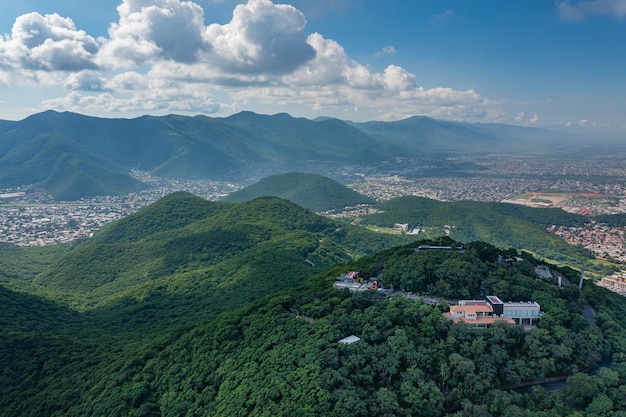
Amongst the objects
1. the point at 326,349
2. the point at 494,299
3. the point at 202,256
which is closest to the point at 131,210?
the point at 202,256

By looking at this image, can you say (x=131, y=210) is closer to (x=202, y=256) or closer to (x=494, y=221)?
(x=202, y=256)

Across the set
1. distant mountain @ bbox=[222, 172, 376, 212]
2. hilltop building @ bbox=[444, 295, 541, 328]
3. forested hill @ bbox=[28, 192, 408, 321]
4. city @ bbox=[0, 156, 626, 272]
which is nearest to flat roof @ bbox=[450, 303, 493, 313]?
hilltop building @ bbox=[444, 295, 541, 328]

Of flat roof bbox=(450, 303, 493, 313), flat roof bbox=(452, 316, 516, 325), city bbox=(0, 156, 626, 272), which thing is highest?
flat roof bbox=(450, 303, 493, 313)

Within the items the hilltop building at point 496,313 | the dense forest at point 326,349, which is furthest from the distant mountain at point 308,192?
the hilltop building at point 496,313

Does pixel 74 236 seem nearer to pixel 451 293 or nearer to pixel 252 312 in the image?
pixel 252 312

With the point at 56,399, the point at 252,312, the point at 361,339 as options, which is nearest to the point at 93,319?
the point at 56,399

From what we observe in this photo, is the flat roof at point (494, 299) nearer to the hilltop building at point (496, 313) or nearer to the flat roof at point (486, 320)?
the hilltop building at point (496, 313)

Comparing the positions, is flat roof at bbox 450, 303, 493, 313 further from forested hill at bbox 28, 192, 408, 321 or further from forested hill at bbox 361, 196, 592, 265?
forested hill at bbox 361, 196, 592, 265
